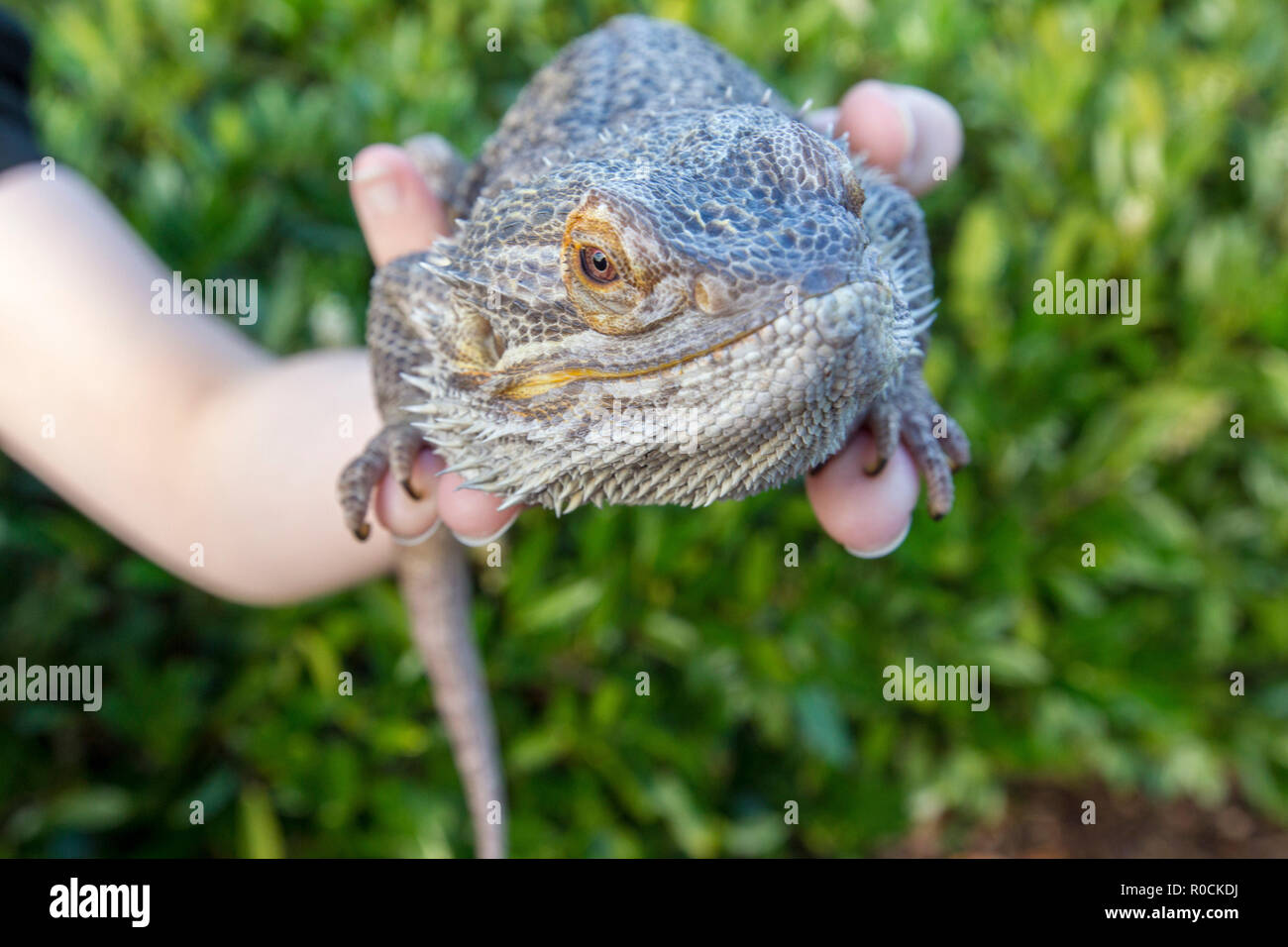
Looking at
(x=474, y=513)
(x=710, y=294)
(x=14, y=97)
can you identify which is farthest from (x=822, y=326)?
(x=14, y=97)

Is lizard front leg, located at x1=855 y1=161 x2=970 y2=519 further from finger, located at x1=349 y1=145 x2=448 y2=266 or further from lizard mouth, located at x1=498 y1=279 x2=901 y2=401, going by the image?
finger, located at x1=349 y1=145 x2=448 y2=266

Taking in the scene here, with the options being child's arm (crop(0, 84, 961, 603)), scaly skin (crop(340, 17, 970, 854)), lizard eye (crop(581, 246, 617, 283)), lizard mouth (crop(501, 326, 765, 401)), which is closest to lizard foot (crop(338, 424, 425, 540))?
scaly skin (crop(340, 17, 970, 854))

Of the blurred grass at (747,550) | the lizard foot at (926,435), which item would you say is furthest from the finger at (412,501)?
the blurred grass at (747,550)

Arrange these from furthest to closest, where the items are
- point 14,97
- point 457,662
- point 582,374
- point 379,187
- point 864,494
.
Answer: point 457,662 < point 14,97 < point 379,187 < point 864,494 < point 582,374

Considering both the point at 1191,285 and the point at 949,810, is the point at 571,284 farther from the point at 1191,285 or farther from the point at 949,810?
the point at 949,810

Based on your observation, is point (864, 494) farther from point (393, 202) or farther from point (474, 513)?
point (393, 202)

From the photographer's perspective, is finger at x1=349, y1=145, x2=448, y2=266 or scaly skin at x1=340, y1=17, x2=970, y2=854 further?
finger at x1=349, y1=145, x2=448, y2=266

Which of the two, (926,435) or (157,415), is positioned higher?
(157,415)
